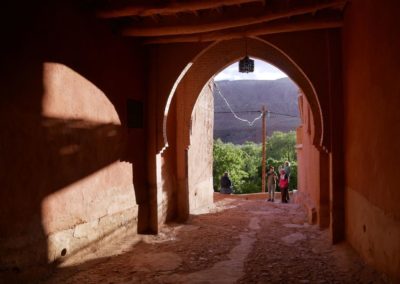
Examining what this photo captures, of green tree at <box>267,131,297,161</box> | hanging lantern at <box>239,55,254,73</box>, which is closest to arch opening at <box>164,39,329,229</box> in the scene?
hanging lantern at <box>239,55,254,73</box>

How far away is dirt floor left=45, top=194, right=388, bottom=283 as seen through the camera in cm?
479

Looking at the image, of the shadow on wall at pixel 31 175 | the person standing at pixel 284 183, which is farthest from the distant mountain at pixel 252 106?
the shadow on wall at pixel 31 175

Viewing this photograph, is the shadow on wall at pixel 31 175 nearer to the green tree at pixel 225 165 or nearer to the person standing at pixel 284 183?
the person standing at pixel 284 183

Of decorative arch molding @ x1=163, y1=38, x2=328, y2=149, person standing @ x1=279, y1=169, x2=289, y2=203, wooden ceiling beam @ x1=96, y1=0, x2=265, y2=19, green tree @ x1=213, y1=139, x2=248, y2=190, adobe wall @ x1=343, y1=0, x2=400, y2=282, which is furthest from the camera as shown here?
green tree @ x1=213, y1=139, x2=248, y2=190

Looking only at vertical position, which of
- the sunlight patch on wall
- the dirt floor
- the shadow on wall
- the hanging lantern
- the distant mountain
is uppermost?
the distant mountain

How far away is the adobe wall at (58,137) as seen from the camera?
4.20 meters

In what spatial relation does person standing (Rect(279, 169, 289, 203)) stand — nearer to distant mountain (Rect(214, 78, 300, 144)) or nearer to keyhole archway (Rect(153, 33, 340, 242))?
keyhole archway (Rect(153, 33, 340, 242))

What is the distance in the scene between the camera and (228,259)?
18.8ft

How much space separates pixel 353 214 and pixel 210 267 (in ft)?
7.37

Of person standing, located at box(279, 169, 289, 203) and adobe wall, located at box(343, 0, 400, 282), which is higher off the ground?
adobe wall, located at box(343, 0, 400, 282)

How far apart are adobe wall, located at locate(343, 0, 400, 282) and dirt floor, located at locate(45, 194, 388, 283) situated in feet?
1.55

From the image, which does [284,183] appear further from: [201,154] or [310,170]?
[310,170]

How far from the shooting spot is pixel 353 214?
5664mm

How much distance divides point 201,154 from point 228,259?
20.9 feet
